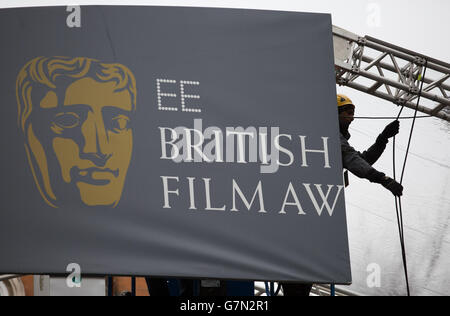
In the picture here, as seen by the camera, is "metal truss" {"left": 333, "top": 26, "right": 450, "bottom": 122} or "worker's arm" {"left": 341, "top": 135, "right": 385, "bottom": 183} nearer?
"worker's arm" {"left": 341, "top": 135, "right": 385, "bottom": 183}

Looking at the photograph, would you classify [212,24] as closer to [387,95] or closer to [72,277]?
[72,277]

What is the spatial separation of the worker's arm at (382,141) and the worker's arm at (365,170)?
0.55 m

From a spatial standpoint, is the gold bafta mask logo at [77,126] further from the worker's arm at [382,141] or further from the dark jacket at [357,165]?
the worker's arm at [382,141]

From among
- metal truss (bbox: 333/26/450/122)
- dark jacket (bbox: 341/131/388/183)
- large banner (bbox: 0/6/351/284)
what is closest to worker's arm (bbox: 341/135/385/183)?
dark jacket (bbox: 341/131/388/183)

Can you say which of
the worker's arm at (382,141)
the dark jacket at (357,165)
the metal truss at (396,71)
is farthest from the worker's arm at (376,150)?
the metal truss at (396,71)

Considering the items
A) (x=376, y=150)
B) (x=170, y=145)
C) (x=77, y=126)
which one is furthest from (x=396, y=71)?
(x=77, y=126)

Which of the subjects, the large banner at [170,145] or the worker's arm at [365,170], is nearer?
the large banner at [170,145]

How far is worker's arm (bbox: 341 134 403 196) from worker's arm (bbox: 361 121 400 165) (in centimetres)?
55

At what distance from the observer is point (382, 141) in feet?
16.0

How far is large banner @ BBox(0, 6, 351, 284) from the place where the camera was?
11.8ft

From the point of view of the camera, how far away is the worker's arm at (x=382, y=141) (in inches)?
189

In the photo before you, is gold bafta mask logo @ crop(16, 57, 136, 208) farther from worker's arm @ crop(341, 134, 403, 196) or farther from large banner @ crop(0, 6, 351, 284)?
worker's arm @ crop(341, 134, 403, 196)

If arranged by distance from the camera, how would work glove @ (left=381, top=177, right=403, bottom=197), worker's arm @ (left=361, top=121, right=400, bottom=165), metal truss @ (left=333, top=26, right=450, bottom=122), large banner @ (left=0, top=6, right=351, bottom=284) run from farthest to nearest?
1. metal truss @ (left=333, top=26, right=450, bottom=122)
2. worker's arm @ (left=361, top=121, right=400, bottom=165)
3. work glove @ (left=381, top=177, right=403, bottom=197)
4. large banner @ (left=0, top=6, right=351, bottom=284)
